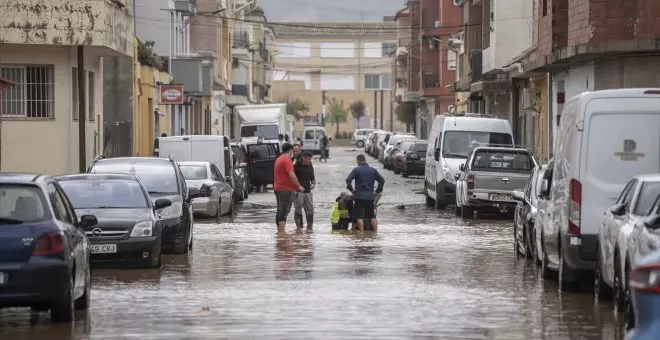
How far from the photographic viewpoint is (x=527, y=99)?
54.8m

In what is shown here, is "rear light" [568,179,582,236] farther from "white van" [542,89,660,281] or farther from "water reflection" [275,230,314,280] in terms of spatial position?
"water reflection" [275,230,314,280]

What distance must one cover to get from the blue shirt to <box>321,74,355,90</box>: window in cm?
14714

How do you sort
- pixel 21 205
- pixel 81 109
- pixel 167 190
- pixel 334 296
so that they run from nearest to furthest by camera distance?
pixel 21 205 < pixel 334 296 < pixel 167 190 < pixel 81 109

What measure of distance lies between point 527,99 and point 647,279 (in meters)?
45.9

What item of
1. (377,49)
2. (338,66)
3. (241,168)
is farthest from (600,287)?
(338,66)

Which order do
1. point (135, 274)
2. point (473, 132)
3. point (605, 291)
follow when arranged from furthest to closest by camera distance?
point (473, 132)
point (135, 274)
point (605, 291)

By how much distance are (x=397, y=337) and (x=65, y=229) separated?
327cm

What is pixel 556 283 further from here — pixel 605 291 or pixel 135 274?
pixel 135 274

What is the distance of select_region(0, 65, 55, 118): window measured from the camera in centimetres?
3953

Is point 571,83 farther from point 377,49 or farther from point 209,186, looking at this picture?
point 377,49

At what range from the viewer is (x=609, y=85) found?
121 ft

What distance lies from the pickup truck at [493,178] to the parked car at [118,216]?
14092 mm

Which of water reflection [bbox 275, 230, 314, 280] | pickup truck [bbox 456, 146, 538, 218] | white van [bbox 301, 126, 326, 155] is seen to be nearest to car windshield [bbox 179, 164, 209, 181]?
pickup truck [bbox 456, 146, 538, 218]

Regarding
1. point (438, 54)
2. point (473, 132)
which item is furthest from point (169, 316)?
point (438, 54)
